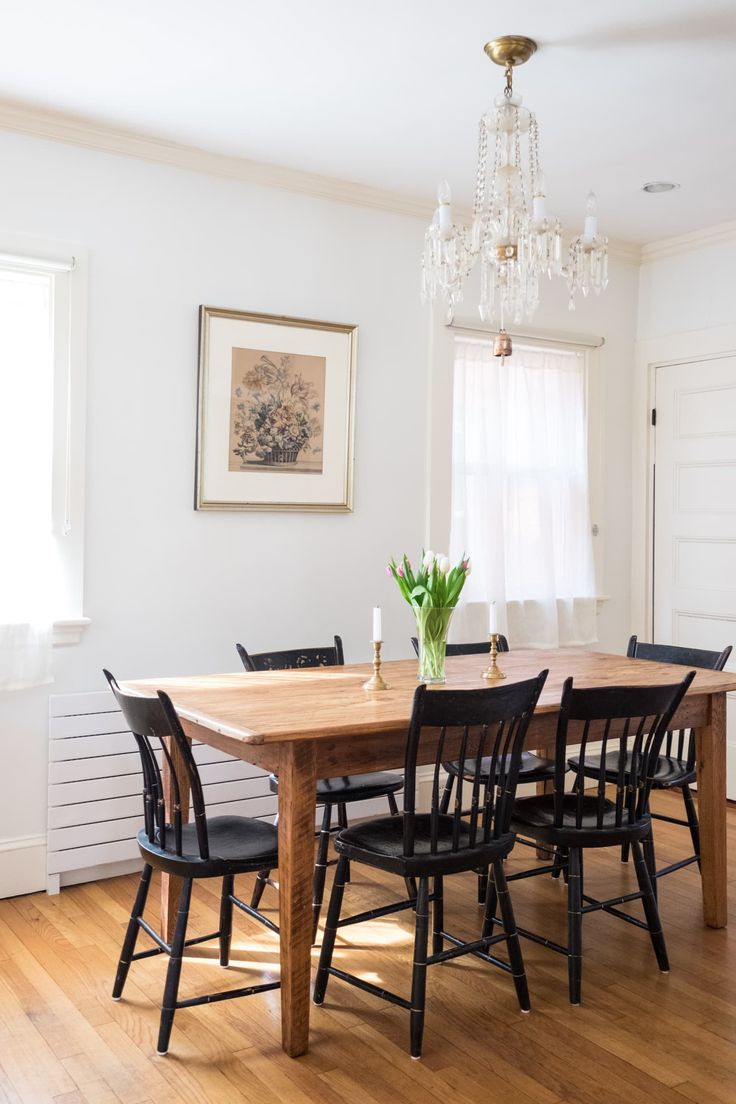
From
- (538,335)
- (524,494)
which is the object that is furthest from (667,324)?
(524,494)

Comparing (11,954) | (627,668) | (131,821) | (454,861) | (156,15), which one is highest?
(156,15)

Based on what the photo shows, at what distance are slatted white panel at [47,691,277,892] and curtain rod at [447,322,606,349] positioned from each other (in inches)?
90.4

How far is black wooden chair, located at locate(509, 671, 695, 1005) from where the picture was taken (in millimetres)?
2721

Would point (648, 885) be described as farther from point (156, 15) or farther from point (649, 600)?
point (156, 15)

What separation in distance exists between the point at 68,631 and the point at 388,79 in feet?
7.22

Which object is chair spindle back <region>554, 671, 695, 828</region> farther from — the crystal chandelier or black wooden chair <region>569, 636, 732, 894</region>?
the crystal chandelier

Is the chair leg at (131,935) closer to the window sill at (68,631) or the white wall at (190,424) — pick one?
the white wall at (190,424)

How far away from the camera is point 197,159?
384 cm

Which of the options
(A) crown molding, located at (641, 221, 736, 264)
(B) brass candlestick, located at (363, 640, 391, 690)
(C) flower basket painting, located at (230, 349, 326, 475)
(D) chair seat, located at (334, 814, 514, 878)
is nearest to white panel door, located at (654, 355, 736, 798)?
(A) crown molding, located at (641, 221, 736, 264)

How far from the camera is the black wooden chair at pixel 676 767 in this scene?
3.33 metres

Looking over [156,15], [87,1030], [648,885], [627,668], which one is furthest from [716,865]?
[156,15]

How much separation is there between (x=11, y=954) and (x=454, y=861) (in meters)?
1.49

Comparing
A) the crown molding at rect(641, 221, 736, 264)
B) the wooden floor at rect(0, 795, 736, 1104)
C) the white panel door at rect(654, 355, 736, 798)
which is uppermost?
the crown molding at rect(641, 221, 736, 264)

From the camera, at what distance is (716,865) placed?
3271mm
